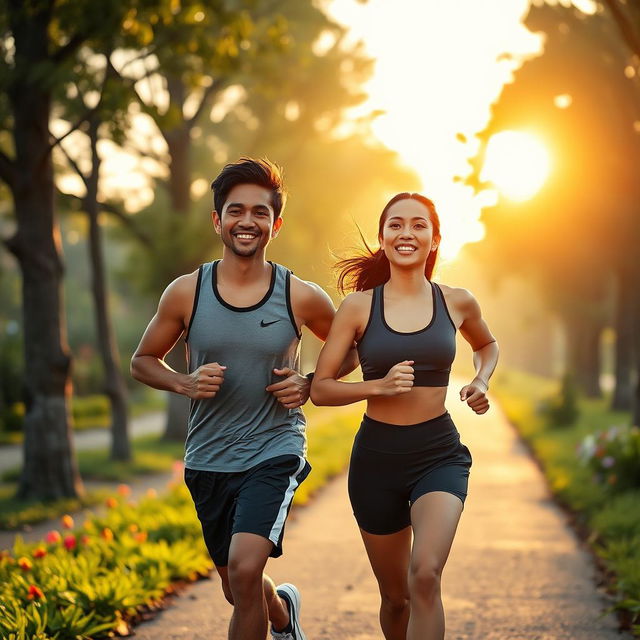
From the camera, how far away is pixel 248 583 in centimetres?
383

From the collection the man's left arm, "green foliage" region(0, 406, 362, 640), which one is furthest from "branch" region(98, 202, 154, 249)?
the man's left arm

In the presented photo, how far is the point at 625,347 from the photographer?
1038 inches

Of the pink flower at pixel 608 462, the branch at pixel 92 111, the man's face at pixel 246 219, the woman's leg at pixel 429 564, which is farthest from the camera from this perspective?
the pink flower at pixel 608 462

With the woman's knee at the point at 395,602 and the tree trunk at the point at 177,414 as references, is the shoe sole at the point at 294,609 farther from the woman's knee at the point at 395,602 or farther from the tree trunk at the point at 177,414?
the tree trunk at the point at 177,414

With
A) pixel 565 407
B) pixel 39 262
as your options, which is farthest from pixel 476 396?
pixel 565 407

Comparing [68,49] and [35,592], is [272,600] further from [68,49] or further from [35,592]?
[68,49]

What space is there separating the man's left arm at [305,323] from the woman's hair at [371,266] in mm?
266

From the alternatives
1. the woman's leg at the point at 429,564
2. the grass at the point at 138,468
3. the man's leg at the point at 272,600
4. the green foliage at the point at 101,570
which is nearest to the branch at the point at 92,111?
the green foliage at the point at 101,570

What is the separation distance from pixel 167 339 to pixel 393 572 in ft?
4.66

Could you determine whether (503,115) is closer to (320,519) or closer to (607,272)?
(320,519)

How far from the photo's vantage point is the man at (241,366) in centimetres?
406

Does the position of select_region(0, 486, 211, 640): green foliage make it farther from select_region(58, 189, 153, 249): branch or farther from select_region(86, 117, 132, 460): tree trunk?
select_region(58, 189, 153, 249): branch

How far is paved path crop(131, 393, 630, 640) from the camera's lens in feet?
18.3

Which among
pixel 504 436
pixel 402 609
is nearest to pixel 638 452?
pixel 402 609
